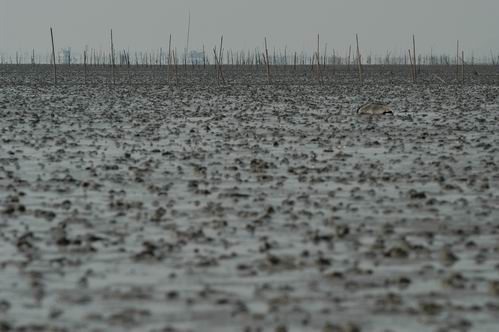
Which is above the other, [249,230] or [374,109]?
[374,109]

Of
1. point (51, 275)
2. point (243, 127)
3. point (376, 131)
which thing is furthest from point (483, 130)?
point (51, 275)

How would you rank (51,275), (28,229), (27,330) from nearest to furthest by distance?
(27,330) < (51,275) < (28,229)

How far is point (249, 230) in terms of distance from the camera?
13.9 m

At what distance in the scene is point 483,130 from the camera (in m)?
30.2

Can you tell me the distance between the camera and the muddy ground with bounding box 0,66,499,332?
379 inches

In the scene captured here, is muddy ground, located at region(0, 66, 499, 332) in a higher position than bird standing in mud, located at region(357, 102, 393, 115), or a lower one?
lower

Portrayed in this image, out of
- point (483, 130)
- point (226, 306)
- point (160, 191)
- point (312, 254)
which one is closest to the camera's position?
point (226, 306)

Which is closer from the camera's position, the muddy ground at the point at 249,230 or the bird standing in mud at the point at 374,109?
the muddy ground at the point at 249,230

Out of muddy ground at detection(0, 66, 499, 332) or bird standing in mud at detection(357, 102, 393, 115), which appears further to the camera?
bird standing in mud at detection(357, 102, 393, 115)

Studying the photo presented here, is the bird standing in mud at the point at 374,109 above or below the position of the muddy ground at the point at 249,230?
above

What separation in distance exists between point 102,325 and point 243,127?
22903mm

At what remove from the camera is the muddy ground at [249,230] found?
9633 millimetres

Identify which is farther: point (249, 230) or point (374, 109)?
point (374, 109)

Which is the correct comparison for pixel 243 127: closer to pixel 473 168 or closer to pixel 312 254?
pixel 473 168
